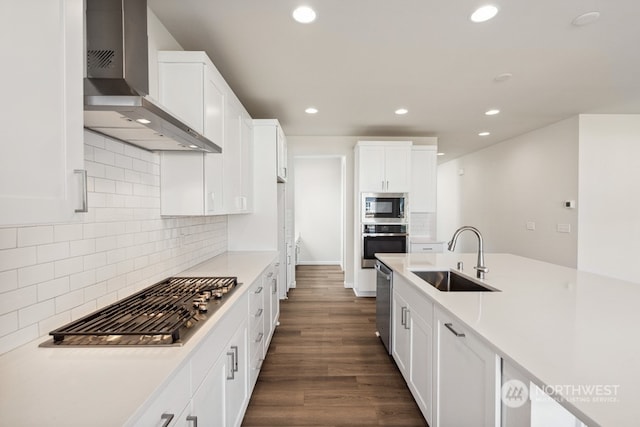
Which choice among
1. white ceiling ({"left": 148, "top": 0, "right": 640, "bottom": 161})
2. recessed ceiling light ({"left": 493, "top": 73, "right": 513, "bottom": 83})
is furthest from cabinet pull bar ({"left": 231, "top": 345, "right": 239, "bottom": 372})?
recessed ceiling light ({"left": 493, "top": 73, "right": 513, "bottom": 83})

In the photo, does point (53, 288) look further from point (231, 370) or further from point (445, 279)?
point (445, 279)

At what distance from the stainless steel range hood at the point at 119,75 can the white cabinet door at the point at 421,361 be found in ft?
5.57

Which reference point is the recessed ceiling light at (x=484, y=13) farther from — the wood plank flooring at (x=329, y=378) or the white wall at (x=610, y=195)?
the white wall at (x=610, y=195)

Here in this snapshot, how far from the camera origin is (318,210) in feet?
23.4

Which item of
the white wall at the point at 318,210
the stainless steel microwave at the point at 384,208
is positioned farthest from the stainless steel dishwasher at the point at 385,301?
the white wall at the point at 318,210

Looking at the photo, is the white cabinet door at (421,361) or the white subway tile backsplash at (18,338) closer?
the white subway tile backsplash at (18,338)

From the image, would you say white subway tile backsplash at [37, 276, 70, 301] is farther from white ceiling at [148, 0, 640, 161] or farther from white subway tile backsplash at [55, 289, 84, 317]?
white ceiling at [148, 0, 640, 161]

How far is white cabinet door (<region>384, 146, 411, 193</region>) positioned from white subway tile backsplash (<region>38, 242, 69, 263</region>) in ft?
12.6

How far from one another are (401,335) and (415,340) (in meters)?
0.38

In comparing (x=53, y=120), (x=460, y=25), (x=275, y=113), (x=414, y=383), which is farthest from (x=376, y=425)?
(x=275, y=113)

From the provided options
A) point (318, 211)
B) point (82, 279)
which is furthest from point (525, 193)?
point (82, 279)

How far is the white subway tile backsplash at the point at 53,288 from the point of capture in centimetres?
110

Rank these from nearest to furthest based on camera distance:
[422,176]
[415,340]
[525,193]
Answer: [415,340] → [422,176] → [525,193]

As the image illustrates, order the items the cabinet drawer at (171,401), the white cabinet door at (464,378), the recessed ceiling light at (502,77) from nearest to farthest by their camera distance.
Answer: the cabinet drawer at (171,401) < the white cabinet door at (464,378) < the recessed ceiling light at (502,77)
